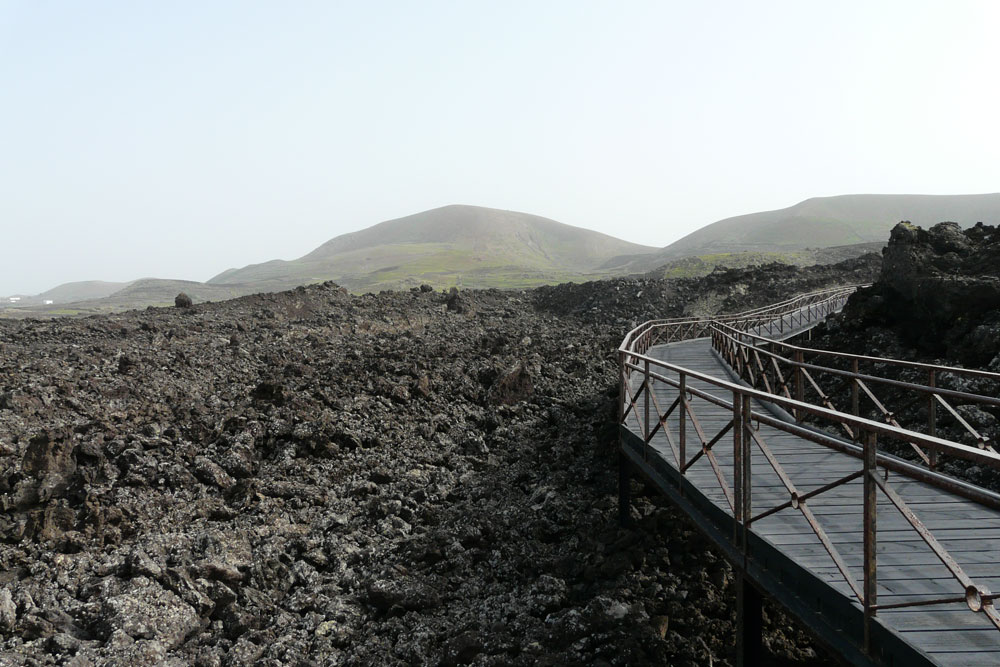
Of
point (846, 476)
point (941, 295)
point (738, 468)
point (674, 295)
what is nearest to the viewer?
point (846, 476)

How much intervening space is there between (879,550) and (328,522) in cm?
730

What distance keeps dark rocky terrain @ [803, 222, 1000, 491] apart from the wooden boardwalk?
5749mm

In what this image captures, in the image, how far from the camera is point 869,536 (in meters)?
3.72

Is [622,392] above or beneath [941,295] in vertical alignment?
beneath

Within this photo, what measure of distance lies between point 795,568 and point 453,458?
798 centimetres

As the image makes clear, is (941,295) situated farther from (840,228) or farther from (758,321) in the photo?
(840,228)

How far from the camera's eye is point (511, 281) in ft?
395

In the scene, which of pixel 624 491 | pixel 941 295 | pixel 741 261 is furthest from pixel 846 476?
pixel 741 261

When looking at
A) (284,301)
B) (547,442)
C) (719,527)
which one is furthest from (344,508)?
(284,301)

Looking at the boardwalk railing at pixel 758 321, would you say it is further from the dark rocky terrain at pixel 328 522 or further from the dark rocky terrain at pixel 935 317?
the dark rocky terrain at pixel 328 522

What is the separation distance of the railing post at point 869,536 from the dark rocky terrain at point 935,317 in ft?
26.8

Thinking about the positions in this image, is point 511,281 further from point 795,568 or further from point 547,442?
point 795,568

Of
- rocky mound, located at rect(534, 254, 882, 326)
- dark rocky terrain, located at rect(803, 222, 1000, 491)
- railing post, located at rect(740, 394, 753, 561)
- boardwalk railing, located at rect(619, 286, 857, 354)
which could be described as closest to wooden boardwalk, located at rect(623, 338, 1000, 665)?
railing post, located at rect(740, 394, 753, 561)

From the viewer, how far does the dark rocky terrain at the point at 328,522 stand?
266 inches
